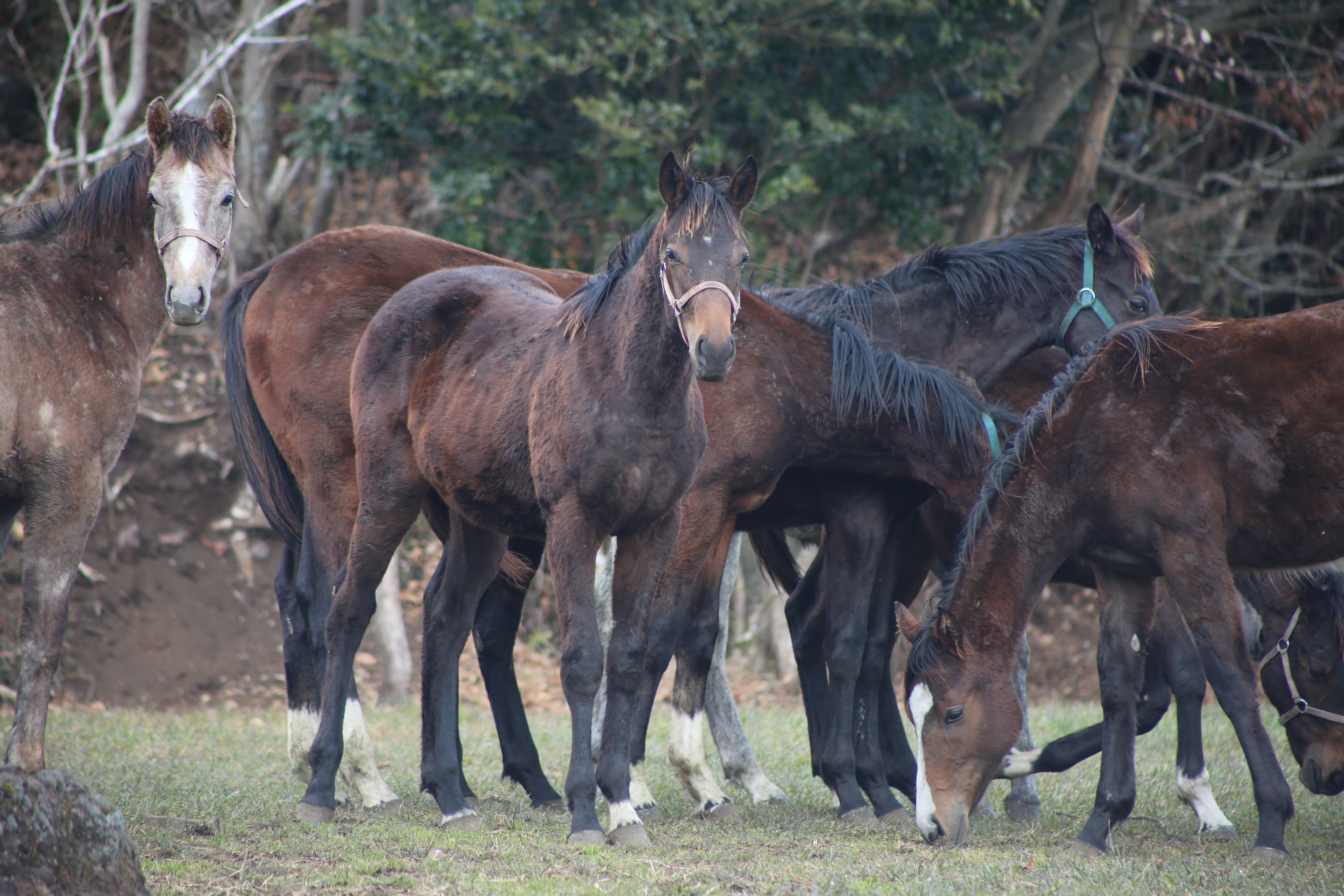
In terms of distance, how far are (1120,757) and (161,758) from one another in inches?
210

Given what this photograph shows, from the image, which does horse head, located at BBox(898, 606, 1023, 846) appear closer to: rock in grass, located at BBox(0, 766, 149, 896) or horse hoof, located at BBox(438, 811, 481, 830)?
horse hoof, located at BBox(438, 811, 481, 830)

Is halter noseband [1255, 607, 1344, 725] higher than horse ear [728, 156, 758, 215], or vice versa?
horse ear [728, 156, 758, 215]

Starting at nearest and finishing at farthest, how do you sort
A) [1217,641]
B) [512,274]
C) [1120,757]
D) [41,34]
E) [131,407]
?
[1217,641]
[1120,757]
[131,407]
[512,274]
[41,34]

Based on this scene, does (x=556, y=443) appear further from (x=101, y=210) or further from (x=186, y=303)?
(x=101, y=210)

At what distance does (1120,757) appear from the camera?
4.49m

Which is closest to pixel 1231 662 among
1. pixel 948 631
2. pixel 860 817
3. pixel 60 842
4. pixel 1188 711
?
pixel 1188 711

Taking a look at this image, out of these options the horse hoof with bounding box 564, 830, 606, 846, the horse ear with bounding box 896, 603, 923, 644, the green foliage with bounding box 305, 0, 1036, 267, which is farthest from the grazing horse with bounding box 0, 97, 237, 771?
the green foliage with bounding box 305, 0, 1036, 267

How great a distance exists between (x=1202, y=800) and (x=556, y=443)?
130 inches

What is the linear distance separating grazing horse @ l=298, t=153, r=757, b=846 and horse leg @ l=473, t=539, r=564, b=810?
0.41 meters

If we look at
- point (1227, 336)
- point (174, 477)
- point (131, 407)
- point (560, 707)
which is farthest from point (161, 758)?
point (1227, 336)

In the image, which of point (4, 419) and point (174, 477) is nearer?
point (4, 419)

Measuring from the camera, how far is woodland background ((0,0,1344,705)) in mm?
9359

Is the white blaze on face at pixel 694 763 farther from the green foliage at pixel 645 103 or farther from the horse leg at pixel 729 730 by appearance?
the green foliage at pixel 645 103

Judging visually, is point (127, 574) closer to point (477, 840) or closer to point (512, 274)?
point (512, 274)
